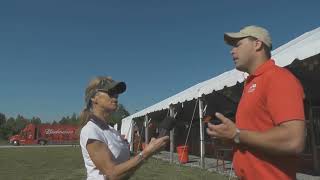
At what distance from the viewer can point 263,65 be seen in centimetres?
275

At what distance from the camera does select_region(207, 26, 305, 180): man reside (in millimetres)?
2381

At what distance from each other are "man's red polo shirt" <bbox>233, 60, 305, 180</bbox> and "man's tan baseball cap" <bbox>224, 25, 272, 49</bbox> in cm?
19

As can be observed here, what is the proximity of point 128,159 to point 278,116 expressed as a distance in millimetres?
1227

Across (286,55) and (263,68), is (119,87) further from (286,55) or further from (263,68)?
(286,55)

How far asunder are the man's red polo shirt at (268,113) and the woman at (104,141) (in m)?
0.59

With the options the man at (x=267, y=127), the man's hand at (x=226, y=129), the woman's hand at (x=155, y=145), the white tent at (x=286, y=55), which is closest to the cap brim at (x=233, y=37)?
the man at (x=267, y=127)

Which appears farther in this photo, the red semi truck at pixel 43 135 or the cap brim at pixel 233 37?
the red semi truck at pixel 43 135

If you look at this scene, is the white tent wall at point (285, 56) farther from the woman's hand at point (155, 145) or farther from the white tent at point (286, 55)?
the woman's hand at point (155, 145)

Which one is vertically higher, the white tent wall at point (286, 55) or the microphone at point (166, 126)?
the white tent wall at point (286, 55)

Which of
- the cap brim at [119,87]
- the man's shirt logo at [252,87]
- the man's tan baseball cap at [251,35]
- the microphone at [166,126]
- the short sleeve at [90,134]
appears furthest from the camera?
the cap brim at [119,87]

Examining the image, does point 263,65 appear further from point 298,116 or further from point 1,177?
point 1,177

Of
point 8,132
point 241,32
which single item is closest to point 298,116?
point 241,32

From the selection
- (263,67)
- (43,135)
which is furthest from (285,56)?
(43,135)

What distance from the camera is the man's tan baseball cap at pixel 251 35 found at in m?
2.82
